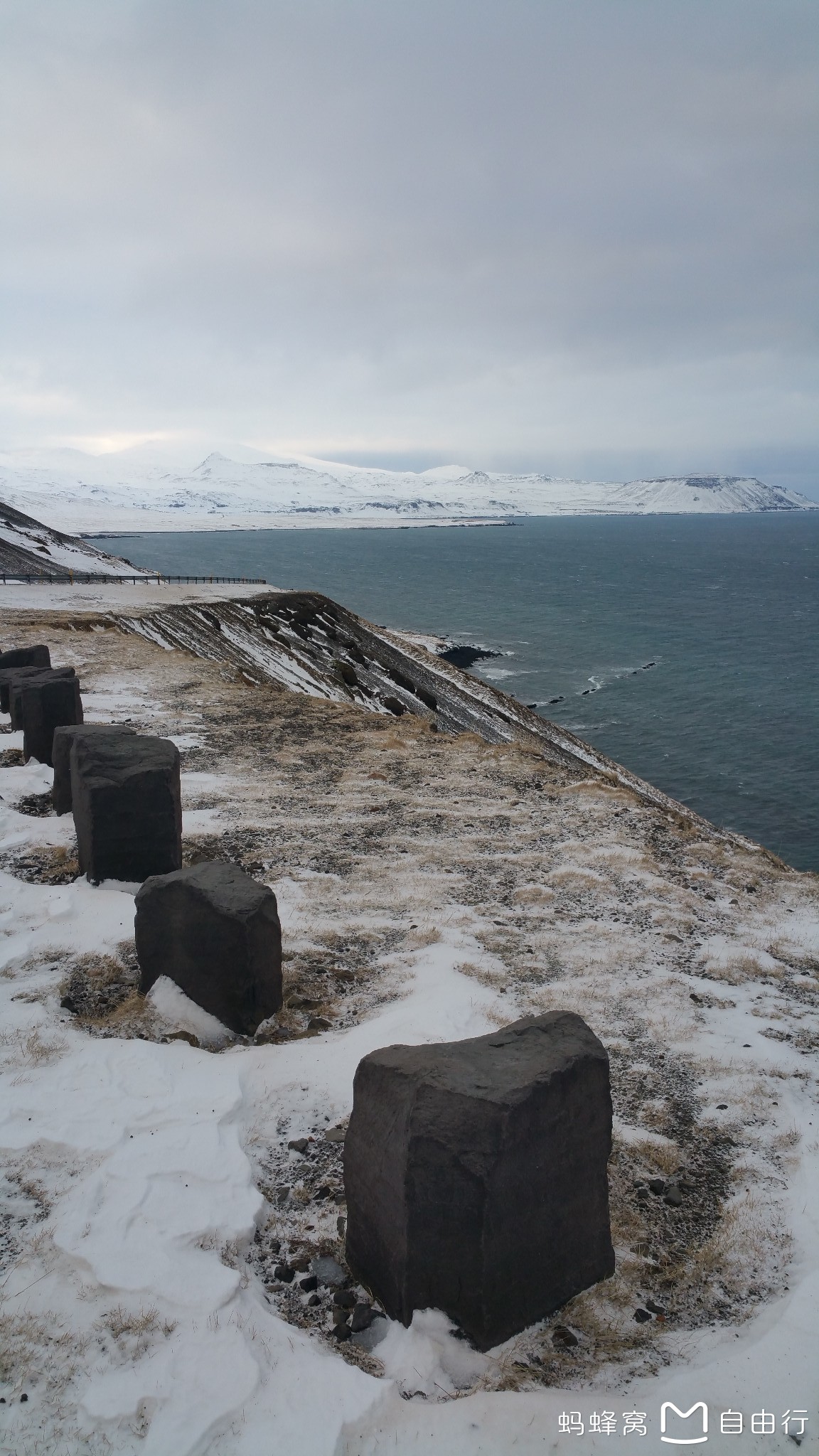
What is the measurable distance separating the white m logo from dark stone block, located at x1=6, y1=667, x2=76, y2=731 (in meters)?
13.4

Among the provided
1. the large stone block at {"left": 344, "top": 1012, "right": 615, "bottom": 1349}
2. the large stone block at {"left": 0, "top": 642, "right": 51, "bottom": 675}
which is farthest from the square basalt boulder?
the large stone block at {"left": 344, "top": 1012, "right": 615, "bottom": 1349}

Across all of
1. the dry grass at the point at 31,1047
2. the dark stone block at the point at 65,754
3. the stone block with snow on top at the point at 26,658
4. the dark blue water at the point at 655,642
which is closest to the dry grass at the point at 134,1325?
the dry grass at the point at 31,1047

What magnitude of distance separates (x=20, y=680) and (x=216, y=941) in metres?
9.88

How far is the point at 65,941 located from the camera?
8898mm

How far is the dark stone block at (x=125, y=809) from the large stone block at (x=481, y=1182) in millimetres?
5368

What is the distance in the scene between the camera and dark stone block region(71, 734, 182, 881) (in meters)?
9.71

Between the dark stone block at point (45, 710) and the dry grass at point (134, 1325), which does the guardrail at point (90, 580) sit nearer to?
the dark stone block at point (45, 710)

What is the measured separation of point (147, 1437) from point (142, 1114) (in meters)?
2.39


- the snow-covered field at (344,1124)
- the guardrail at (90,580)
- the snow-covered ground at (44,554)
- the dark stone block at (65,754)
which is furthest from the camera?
the snow-covered ground at (44,554)

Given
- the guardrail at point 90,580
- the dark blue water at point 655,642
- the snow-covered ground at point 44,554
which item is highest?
the snow-covered ground at point 44,554

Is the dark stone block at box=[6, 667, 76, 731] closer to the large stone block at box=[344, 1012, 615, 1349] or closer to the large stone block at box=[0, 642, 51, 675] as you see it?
the large stone block at box=[0, 642, 51, 675]

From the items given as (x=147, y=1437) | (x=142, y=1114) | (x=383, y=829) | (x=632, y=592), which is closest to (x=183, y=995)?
(x=142, y=1114)

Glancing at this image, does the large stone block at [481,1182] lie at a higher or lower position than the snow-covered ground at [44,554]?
lower

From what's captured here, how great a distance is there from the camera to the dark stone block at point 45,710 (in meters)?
14.3
